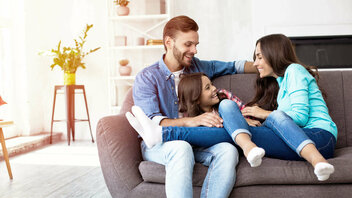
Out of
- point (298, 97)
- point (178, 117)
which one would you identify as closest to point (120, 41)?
point (178, 117)

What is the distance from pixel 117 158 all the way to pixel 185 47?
806 mm

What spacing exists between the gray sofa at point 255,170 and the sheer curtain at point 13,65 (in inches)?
107

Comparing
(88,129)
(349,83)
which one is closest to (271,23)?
(349,83)

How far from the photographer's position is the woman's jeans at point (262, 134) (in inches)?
65.7

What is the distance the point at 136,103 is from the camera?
212 centimetres

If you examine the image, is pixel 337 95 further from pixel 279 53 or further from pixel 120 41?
pixel 120 41

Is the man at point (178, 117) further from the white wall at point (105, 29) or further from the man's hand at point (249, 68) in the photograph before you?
the white wall at point (105, 29)

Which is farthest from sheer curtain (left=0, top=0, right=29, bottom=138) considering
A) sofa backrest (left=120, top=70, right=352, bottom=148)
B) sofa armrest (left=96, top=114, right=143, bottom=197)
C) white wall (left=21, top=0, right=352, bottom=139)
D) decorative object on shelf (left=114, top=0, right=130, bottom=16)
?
sofa armrest (left=96, top=114, right=143, bottom=197)

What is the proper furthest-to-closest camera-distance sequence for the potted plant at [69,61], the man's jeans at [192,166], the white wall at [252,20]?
the potted plant at [69,61] → the white wall at [252,20] → the man's jeans at [192,166]

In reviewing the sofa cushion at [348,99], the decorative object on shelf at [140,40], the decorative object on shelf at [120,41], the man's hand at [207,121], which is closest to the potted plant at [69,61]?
the decorative object on shelf at [120,41]

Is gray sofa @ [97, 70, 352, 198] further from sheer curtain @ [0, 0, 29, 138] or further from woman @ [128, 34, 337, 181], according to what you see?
sheer curtain @ [0, 0, 29, 138]

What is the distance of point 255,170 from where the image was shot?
163 centimetres

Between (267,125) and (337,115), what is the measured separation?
610 millimetres

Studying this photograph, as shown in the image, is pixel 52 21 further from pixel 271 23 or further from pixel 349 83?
pixel 349 83
